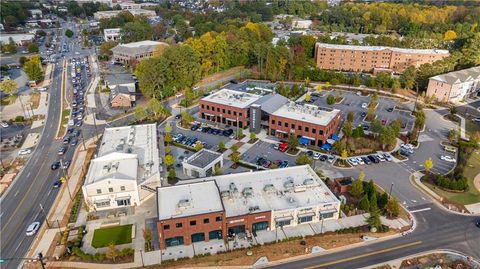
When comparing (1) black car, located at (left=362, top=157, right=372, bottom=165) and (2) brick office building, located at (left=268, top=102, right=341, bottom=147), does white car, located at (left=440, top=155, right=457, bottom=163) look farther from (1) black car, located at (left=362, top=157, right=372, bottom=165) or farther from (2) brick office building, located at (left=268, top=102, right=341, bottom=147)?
(2) brick office building, located at (left=268, top=102, right=341, bottom=147)

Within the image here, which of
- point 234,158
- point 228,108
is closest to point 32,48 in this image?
point 228,108

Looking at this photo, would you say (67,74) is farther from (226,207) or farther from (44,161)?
(226,207)

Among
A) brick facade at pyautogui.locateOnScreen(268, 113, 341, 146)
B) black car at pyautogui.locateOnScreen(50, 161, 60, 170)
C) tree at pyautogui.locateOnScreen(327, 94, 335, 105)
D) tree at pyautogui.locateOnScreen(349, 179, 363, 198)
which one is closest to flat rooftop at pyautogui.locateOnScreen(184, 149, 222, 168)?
brick facade at pyautogui.locateOnScreen(268, 113, 341, 146)

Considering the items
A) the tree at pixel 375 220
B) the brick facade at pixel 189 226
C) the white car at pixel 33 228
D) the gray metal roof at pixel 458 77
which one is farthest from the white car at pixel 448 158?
the white car at pixel 33 228

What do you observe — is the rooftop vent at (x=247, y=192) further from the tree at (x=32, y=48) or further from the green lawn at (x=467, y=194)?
the tree at (x=32, y=48)

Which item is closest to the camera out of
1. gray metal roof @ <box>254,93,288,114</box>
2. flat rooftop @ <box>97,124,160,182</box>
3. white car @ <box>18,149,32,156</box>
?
flat rooftop @ <box>97,124,160,182</box>

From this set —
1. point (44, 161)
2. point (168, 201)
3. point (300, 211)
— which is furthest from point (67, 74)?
point (300, 211)

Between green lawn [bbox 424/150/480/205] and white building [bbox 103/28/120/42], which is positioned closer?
green lawn [bbox 424/150/480/205]
